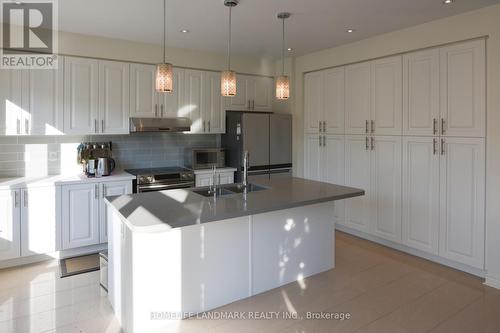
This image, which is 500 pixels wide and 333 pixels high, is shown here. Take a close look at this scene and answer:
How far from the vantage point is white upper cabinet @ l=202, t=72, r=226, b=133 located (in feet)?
16.6

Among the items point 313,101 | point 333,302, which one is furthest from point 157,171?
point 333,302

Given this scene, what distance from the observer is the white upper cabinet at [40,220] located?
3.72m

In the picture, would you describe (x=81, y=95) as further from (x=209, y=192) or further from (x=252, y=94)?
(x=252, y=94)

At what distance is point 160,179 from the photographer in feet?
14.5

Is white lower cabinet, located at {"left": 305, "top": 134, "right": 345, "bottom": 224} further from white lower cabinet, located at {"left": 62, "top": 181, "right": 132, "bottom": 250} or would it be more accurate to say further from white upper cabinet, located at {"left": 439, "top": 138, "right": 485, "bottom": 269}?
A: white lower cabinet, located at {"left": 62, "top": 181, "right": 132, "bottom": 250}

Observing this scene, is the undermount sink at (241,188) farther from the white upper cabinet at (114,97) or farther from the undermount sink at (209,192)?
the white upper cabinet at (114,97)

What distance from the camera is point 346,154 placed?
15.9 ft

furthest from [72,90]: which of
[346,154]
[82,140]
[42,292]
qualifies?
[346,154]

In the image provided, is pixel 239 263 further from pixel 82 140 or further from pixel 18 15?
pixel 18 15

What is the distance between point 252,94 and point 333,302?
11.5 feet

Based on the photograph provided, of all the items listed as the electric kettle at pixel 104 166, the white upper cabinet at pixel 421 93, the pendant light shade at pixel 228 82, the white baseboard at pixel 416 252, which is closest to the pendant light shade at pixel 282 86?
the pendant light shade at pixel 228 82

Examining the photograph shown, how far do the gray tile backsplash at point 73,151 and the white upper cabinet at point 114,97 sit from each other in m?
0.33

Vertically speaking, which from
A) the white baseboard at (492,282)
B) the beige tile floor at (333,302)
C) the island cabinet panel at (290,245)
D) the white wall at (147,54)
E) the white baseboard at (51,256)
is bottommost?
the beige tile floor at (333,302)

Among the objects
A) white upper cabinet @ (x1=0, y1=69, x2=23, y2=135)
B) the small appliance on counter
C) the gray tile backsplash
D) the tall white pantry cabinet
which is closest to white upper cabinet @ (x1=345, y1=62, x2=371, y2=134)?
the tall white pantry cabinet
